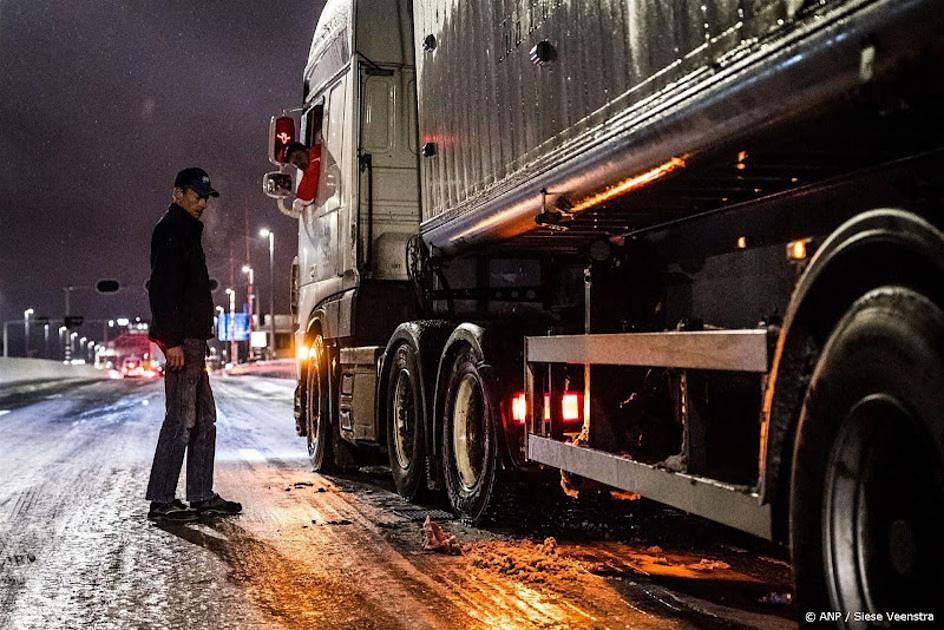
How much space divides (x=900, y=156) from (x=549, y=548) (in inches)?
127

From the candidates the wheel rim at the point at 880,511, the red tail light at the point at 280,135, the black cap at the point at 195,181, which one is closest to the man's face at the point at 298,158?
the red tail light at the point at 280,135

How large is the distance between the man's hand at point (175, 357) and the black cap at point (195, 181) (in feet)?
3.91

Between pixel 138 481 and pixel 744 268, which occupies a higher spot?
pixel 744 268

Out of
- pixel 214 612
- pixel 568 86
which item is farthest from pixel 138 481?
pixel 568 86

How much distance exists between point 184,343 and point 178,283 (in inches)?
17.1

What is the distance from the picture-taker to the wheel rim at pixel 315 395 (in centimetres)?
1090

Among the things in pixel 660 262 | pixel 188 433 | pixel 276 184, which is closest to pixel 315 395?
pixel 276 184

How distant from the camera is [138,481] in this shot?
9883 mm

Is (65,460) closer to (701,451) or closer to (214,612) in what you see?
(214,612)

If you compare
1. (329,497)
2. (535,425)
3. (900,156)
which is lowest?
(329,497)

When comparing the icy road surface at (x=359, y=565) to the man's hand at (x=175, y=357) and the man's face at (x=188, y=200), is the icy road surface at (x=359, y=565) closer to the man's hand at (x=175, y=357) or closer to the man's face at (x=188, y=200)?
the man's hand at (x=175, y=357)

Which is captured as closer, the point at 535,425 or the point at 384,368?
the point at 535,425

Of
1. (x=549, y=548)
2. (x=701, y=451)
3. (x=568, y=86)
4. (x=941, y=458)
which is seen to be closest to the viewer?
(x=941, y=458)

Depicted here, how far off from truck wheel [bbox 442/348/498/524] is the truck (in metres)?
0.02
